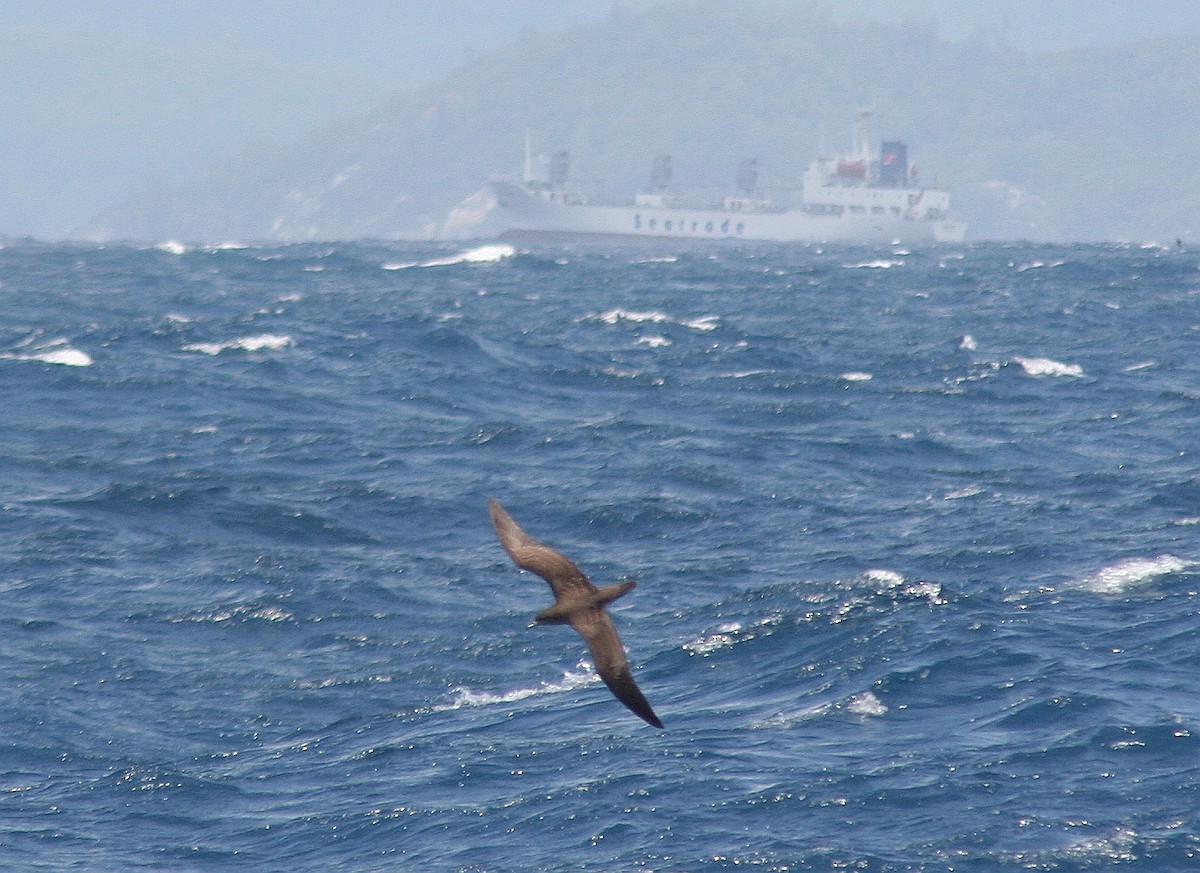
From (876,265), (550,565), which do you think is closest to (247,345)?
(550,565)

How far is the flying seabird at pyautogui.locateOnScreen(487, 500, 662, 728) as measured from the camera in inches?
545

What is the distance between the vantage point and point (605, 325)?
6712 centimetres

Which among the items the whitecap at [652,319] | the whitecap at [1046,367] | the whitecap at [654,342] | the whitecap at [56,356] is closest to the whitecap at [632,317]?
the whitecap at [652,319]

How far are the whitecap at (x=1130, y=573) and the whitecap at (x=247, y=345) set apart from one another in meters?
33.5

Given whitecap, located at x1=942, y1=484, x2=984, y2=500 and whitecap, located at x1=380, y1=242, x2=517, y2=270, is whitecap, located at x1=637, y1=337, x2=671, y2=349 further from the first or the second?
whitecap, located at x1=380, y1=242, x2=517, y2=270

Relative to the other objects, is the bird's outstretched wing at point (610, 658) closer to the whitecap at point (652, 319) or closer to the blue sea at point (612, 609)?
the blue sea at point (612, 609)

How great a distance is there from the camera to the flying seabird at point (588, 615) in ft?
45.4

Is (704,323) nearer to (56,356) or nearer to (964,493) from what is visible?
(56,356)

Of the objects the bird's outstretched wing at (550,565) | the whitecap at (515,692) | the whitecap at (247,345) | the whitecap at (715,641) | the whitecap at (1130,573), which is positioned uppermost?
the bird's outstretched wing at (550,565)

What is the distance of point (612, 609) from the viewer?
92.7 feet

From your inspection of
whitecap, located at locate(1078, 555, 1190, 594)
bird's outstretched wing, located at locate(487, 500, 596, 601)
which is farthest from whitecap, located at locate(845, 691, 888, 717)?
bird's outstretched wing, located at locate(487, 500, 596, 601)

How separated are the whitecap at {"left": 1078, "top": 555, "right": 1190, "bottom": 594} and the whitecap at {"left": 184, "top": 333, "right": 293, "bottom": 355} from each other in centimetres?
3354

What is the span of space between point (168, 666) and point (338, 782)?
5222 millimetres

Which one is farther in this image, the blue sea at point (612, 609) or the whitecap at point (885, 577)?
the whitecap at point (885, 577)
